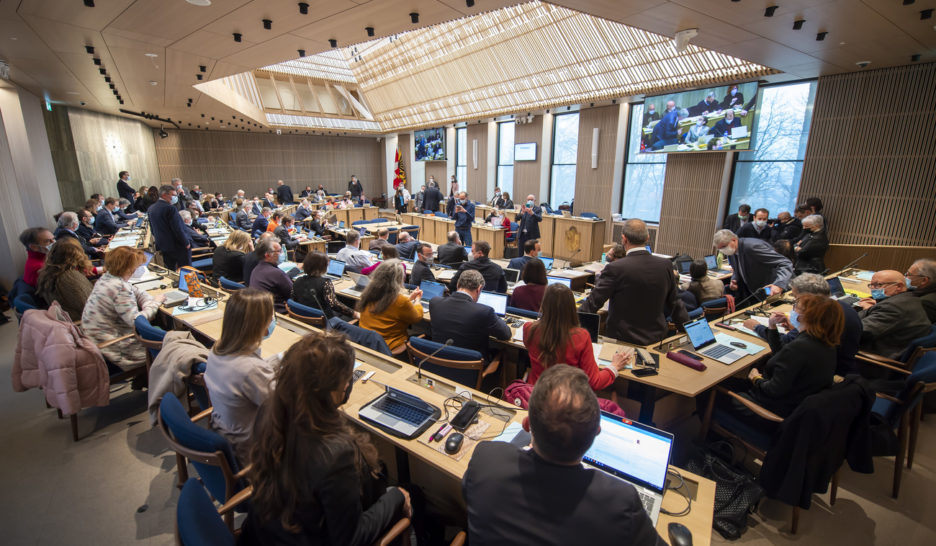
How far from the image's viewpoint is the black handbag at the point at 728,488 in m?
2.75

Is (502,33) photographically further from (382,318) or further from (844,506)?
(844,506)

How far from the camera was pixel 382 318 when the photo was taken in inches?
149

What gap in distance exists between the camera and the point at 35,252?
4.95 meters

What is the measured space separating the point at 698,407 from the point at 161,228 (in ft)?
25.9

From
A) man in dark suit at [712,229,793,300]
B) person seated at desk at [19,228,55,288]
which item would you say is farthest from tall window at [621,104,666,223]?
person seated at desk at [19,228,55,288]

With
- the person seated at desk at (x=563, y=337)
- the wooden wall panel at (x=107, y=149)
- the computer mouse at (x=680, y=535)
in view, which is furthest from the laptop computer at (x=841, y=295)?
the wooden wall panel at (x=107, y=149)

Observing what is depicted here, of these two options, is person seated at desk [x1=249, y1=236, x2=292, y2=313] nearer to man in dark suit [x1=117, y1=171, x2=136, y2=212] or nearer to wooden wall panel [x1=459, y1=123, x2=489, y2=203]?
man in dark suit [x1=117, y1=171, x2=136, y2=212]

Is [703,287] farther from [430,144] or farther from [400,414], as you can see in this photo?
[430,144]

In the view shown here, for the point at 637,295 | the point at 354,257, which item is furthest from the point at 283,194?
the point at 637,295

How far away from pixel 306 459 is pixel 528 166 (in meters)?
13.6

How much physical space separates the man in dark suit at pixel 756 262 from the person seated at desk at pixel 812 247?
1754mm

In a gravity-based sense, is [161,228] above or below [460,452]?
above

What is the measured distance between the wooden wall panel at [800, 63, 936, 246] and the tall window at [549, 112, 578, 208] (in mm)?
6154

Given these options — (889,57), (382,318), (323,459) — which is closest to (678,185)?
(889,57)
